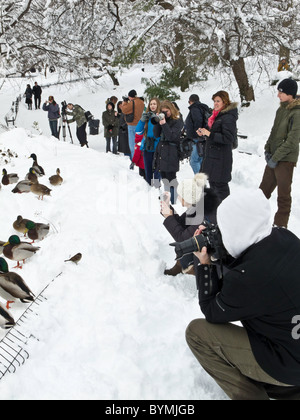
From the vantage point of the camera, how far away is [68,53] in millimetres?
11781

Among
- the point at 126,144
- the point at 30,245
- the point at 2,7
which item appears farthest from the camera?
the point at 2,7

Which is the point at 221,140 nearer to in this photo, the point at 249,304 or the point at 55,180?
the point at 55,180

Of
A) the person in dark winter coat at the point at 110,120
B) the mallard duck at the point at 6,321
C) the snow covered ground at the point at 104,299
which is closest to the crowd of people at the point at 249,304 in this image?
the snow covered ground at the point at 104,299

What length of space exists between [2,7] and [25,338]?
10.8 m

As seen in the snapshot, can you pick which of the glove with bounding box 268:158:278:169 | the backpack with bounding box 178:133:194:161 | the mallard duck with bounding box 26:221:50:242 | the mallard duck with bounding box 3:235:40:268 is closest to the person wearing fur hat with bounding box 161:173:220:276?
the mallard duck with bounding box 3:235:40:268

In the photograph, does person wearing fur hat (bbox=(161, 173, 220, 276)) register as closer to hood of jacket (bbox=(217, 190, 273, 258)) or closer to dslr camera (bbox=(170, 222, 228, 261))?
dslr camera (bbox=(170, 222, 228, 261))

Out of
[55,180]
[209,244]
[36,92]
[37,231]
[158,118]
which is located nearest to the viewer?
[209,244]

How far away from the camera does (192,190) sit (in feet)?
11.9

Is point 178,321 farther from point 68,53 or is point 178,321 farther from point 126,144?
point 68,53

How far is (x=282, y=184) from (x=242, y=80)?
9.70 metres

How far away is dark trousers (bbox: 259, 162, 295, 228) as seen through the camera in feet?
17.1

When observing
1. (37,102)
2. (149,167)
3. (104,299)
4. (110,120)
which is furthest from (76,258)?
(37,102)

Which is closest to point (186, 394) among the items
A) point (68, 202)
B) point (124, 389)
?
point (124, 389)

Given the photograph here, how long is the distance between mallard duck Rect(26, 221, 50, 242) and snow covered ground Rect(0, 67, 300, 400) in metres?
0.09
